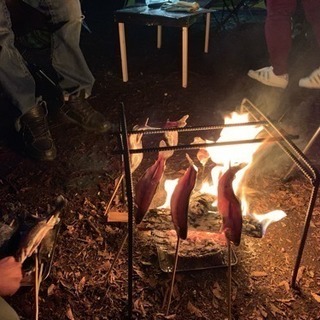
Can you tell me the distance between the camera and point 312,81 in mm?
4195

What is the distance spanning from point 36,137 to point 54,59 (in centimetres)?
74

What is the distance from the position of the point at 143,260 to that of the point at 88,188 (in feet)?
2.79

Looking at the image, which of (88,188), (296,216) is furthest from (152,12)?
(296,216)

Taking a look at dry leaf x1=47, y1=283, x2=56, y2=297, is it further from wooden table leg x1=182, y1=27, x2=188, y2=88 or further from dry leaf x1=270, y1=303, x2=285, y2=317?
wooden table leg x1=182, y1=27, x2=188, y2=88

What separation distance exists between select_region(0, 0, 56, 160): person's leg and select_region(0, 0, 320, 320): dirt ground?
0.14 m

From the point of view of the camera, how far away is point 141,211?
1794 mm

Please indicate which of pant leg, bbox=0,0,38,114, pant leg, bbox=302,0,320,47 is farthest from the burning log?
pant leg, bbox=302,0,320,47

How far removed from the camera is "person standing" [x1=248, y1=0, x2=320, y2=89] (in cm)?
376

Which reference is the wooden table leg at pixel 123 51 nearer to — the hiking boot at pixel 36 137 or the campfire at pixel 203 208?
the hiking boot at pixel 36 137

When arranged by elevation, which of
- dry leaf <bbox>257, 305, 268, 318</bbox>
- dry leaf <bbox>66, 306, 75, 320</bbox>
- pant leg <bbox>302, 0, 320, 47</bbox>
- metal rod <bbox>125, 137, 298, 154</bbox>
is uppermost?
metal rod <bbox>125, 137, 298, 154</bbox>

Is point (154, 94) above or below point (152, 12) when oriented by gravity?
below

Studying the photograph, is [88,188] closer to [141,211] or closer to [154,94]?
[141,211]

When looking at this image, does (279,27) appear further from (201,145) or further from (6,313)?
(6,313)

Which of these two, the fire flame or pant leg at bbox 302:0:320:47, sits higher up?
pant leg at bbox 302:0:320:47
